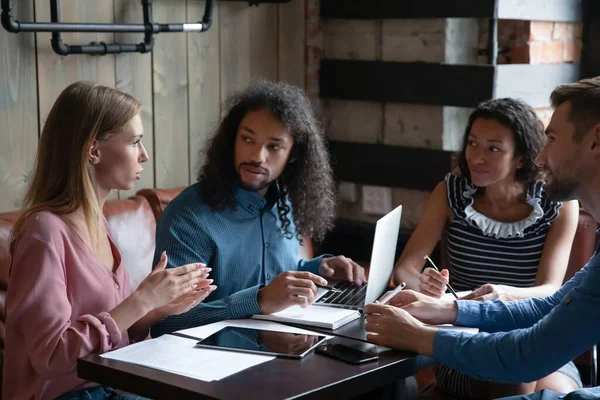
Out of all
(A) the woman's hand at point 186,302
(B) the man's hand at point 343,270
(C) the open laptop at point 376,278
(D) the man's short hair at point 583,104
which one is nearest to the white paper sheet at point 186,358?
(A) the woman's hand at point 186,302

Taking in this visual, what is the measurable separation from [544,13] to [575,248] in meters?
0.82

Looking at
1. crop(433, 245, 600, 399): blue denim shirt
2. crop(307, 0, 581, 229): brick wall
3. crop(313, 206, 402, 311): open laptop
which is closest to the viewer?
crop(433, 245, 600, 399): blue denim shirt

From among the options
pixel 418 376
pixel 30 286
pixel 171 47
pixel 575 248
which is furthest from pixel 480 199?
pixel 30 286

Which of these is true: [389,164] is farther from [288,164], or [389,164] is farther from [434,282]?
[434,282]

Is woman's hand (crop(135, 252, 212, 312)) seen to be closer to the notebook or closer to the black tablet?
the black tablet

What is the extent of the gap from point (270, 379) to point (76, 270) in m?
0.51

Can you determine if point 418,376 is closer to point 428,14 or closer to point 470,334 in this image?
point 470,334

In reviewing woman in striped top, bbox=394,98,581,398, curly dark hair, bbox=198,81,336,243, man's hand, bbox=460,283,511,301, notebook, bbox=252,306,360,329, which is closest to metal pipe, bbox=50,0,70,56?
curly dark hair, bbox=198,81,336,243

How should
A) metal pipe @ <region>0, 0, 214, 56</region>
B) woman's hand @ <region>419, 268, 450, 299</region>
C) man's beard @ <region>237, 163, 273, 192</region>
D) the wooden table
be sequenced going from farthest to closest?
metal pipe @ <region>0, 0, 214, 56</region>, man's beard @ <region>237, 163, 273, 192</region>, woman's hand @ <region>419, 268, 450, 299</region>, the wooden table

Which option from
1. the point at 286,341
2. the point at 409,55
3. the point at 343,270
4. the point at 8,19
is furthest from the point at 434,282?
the point at 8,19

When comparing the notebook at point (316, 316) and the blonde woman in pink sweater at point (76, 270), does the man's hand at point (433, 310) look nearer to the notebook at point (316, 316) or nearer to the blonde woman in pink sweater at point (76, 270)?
the notebook at point (316, 316)

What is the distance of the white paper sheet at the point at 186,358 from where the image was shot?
146cm

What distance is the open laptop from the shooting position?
1.81 metres

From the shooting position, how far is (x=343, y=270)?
2.20 m
